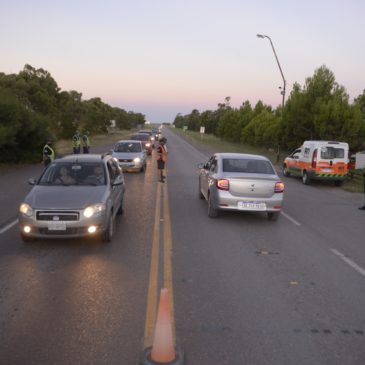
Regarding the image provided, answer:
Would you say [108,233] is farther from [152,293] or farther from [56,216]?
[152,293]

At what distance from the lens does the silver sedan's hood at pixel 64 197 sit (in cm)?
763

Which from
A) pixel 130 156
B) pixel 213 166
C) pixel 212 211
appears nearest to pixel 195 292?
pixel 212 211

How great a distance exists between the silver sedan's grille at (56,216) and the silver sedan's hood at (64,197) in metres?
0.09

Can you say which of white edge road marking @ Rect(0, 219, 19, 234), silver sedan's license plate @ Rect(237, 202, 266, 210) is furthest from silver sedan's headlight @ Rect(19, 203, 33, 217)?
silver sedan's license plate @ Rect(237, 202, 266, 210)

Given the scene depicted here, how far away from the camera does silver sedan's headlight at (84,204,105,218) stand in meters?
7.61

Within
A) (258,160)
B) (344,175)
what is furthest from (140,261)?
(344,175)

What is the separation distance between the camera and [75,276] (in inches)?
248

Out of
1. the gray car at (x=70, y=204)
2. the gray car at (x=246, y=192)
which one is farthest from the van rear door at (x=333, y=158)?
the gray car at (x=70, y=204)

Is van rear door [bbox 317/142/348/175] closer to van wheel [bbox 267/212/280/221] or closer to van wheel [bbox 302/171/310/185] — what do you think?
van wheel [bbox 302/171/310/185]

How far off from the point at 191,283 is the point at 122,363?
222 centimetres

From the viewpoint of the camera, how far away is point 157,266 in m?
6.79

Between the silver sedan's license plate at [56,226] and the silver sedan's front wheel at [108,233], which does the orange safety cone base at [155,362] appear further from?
the silver sedan's front wheel at [108,233]

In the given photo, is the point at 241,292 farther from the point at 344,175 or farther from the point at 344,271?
the point at 344,175

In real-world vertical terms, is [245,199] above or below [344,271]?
above
